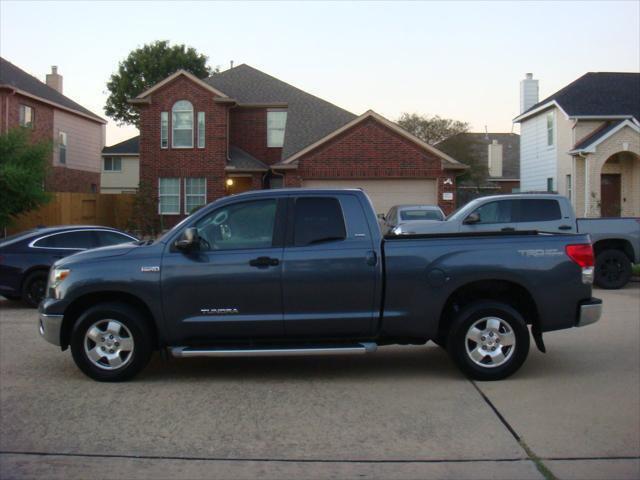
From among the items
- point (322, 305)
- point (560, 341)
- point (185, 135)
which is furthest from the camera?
point (185, 135)

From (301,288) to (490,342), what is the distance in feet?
6.37

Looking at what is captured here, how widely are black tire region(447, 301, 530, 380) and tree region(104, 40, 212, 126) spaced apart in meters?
51.0

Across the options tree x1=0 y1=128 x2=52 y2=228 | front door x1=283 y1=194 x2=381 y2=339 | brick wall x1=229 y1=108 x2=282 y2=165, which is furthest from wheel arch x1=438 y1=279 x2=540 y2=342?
brick wall x1=229 y1=108 x2=282 y2=165

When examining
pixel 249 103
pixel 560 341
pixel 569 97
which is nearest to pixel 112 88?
pixel 249 103

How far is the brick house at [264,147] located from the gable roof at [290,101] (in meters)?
0.05

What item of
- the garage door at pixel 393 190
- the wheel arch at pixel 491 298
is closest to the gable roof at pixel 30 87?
the garage door at pixel 393 190

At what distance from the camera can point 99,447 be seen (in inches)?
218

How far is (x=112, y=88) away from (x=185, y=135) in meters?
28.4

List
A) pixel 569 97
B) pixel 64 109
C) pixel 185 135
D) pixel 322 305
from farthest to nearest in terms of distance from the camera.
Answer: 1. pixel 64 109
2. pixel 185 135
3. pixel 569 97
4. pixel 322 305

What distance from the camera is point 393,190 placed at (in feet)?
90.2

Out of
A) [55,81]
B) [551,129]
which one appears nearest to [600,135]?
[551,129]

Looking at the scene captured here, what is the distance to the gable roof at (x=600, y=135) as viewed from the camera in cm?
2638

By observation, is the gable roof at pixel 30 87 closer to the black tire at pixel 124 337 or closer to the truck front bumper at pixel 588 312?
the black tire at pixel 124 337

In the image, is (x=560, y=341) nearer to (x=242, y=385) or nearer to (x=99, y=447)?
(x=242, y=385)
